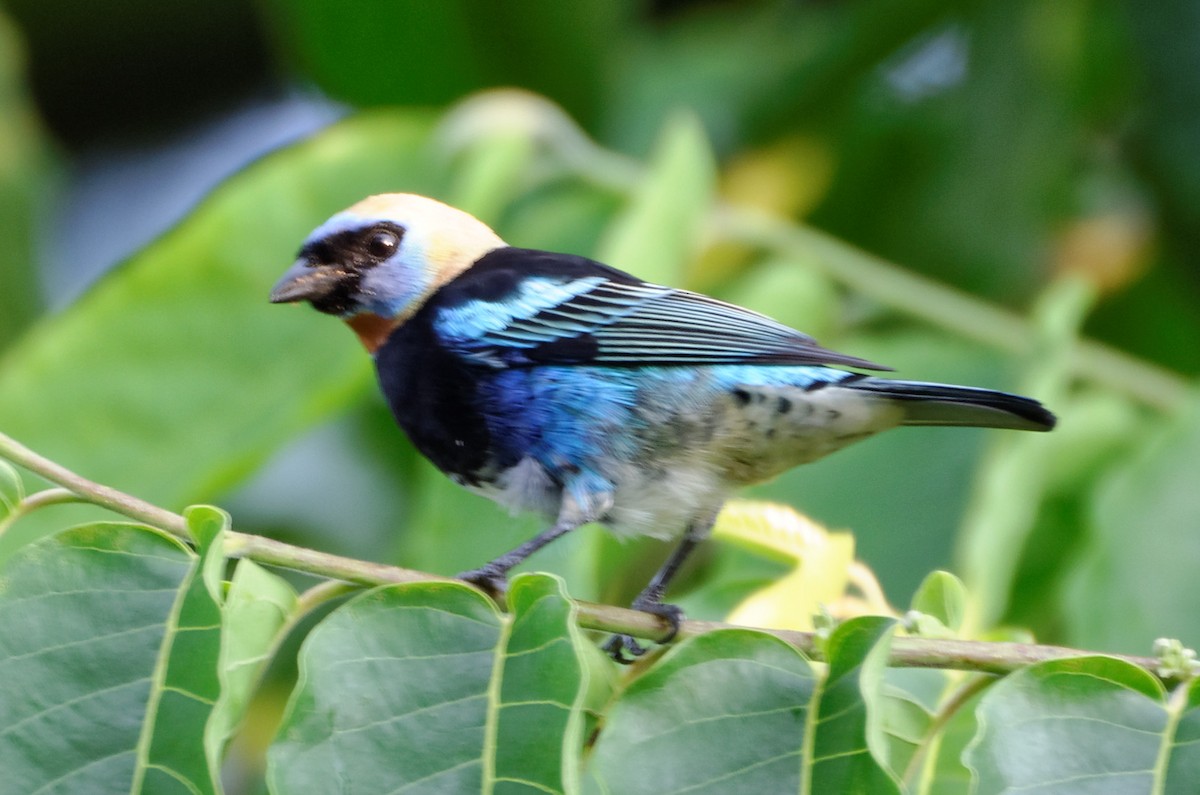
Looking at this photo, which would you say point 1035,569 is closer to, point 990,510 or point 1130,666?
point 990,510

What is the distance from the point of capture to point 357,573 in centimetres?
164

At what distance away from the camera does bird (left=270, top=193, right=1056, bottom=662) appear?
2.27 metres

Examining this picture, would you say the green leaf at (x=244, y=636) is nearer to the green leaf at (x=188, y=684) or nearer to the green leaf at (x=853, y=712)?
the green leaf at (x=188, y=684)

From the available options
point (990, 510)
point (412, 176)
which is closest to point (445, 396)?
point (990, 510)

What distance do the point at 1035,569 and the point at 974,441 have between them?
0.37 m

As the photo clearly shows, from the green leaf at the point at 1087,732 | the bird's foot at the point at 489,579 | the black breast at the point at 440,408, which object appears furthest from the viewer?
the black breast at the point at 440,408

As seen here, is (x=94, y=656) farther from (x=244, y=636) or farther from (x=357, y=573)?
(x=357, y=573)

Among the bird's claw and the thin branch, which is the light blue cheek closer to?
the bird's claw

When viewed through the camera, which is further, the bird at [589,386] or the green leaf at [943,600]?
the bird at [589,386]

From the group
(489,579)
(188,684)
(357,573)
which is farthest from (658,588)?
(188,684)

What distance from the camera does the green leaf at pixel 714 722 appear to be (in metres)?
1.54

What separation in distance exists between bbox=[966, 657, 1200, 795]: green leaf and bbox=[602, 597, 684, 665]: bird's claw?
1.46 ft

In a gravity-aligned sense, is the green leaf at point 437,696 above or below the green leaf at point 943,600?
below

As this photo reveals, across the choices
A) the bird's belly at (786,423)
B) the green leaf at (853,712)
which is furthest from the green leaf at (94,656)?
the bird's belly at (786,423)
